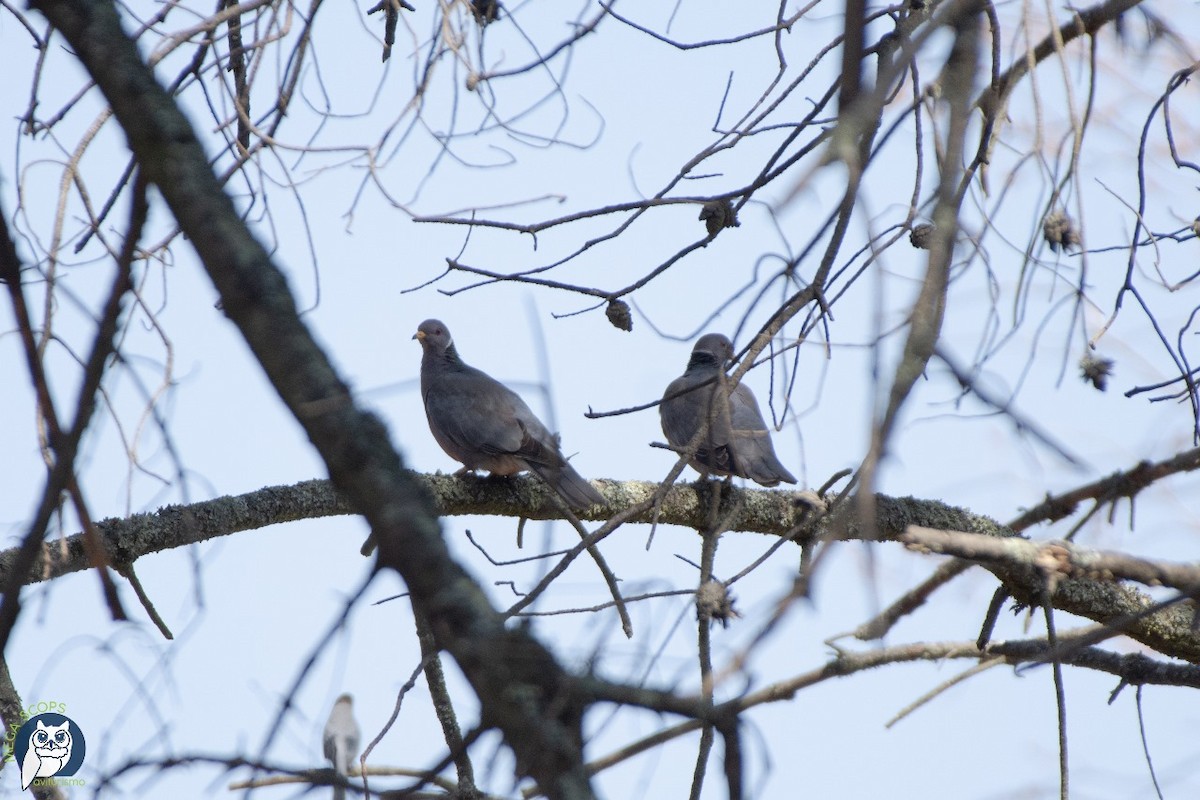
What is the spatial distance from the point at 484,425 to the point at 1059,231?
11.6 ft

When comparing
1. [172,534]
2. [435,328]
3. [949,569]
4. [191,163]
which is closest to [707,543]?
[949,569]

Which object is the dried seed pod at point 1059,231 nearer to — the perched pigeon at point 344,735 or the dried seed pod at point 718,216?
the dried seed pod at point 718,216

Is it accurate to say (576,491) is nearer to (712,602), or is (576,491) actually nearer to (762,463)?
(762,463)

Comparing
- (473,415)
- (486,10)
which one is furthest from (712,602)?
(473,415)

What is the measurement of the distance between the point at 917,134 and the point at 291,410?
60.3 inches

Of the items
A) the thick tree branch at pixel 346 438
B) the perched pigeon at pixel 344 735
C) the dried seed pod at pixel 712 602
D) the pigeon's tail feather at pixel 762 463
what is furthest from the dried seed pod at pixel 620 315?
the pigeon's tail feather at pixel 762 463

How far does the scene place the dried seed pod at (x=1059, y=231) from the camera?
2.28 meters

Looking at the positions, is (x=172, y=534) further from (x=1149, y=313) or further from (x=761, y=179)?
(x=1149, y=313)

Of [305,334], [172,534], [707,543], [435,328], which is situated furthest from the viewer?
[435,328]

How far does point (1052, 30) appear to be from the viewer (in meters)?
1.93

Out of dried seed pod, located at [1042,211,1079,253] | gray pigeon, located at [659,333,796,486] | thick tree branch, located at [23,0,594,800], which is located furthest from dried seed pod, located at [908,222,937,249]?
gray pigeon, located at [659,333,796,486]

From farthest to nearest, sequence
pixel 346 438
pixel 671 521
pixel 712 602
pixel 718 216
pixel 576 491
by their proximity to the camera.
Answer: pixel 576 491
pixel 671 521
pixel 718 216
pixel 712 602
pixel 346 438

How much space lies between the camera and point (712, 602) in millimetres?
1880

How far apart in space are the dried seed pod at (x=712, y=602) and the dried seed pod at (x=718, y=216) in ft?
2.33
